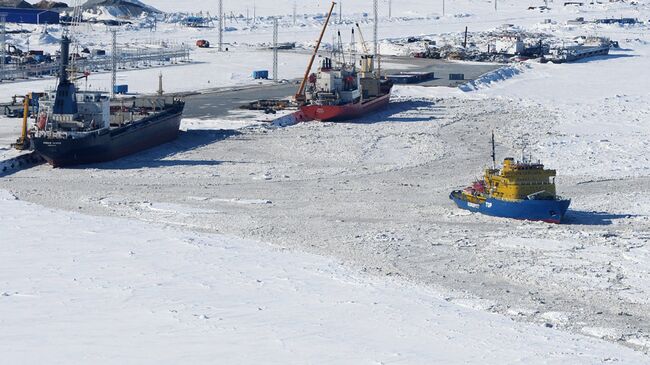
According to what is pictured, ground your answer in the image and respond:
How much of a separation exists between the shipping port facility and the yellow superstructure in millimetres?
53

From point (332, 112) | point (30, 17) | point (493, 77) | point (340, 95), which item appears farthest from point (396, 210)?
point (30, 17)

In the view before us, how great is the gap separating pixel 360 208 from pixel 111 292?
40.1 feet

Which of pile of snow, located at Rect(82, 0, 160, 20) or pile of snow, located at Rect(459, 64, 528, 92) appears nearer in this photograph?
pile of snow, located at Rect(459, 64, 528, 92)

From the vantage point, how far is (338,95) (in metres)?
58.9

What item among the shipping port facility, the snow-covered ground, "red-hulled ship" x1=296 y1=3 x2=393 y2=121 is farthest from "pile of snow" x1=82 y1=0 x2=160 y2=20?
the snow-covered ground

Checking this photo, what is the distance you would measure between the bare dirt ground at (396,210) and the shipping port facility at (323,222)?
96 mm

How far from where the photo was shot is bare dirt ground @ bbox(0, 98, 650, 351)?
25.4 meters

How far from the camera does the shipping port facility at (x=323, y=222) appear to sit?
21.1m

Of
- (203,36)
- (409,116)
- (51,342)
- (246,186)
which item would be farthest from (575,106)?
(203,36)

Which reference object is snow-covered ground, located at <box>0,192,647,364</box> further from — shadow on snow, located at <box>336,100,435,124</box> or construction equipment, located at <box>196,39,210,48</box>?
construction equipment, located at <box>196,39,210,48</box>

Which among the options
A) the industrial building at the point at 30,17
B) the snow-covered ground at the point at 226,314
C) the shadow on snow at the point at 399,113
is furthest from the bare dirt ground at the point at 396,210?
the industrial building at the point at 30,17

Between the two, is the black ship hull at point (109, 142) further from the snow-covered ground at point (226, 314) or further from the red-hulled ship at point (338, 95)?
the snow-covered ground at point (226, 314)

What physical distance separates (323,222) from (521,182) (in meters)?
5.44

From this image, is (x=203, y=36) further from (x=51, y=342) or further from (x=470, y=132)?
(x=51, y=342)
